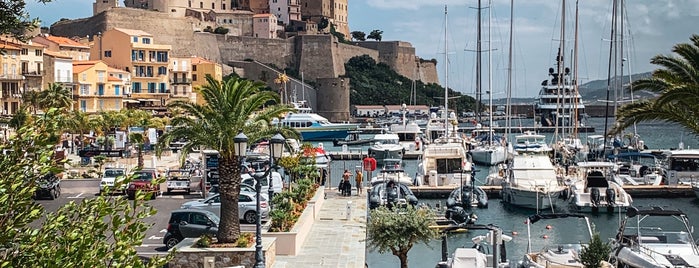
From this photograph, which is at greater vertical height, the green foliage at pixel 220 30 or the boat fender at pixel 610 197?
the green foliage at pixel 220 30

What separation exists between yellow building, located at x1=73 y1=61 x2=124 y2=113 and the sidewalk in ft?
132

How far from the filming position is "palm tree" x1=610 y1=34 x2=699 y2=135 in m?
16.9

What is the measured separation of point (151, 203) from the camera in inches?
1032

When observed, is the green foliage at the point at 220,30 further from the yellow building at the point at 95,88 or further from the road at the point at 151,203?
the road at the point at 151,203

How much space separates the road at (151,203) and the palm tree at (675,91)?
29.0 ft

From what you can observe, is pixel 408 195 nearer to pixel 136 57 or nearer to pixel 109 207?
pixel 109 207

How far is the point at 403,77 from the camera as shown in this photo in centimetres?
12469

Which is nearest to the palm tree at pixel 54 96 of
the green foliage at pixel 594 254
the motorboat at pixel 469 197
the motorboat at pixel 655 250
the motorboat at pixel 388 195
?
the motorboat at pixel 388 195

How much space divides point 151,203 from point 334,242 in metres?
10.4

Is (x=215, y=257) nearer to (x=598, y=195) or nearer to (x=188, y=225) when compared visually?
(x=188, y=225)

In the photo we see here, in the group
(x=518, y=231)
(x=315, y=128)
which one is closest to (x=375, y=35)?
(x=315, y=128)

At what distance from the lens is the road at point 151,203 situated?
18.3 meters

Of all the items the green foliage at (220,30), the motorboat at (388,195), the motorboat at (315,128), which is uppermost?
the green foliage at (220,30)

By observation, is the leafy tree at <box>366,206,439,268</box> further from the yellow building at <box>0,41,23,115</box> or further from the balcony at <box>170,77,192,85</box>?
the balcony at <box>170,77,192,85</box>
